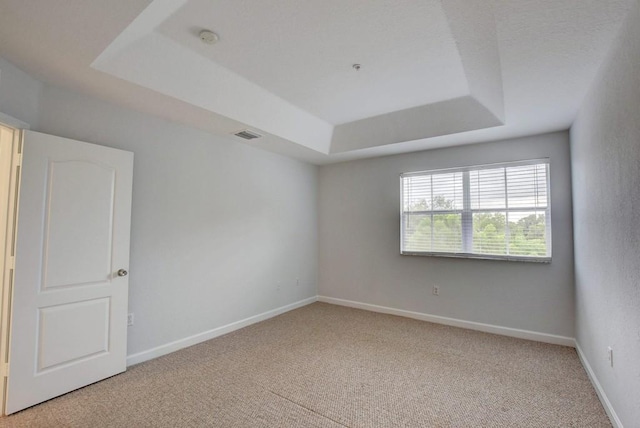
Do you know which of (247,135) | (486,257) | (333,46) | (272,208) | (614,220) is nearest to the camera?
(614,220)

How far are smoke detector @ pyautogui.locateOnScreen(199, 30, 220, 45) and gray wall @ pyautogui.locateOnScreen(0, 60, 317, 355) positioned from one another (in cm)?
124

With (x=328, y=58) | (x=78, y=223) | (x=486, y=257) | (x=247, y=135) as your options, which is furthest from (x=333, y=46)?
(x=486, y=257)

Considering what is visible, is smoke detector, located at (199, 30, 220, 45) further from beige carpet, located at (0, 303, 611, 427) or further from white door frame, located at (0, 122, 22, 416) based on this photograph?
beige carpet, located at (0, 303, 611, 427)

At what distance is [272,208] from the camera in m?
4.57

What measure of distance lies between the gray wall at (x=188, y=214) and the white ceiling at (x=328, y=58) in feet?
0.68

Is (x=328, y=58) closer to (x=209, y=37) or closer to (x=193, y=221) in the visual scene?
(x=209, y=37)

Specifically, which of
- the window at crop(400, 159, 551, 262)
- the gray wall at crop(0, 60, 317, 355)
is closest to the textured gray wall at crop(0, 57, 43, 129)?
the gray wall at crop(0, 60, 317, 355)

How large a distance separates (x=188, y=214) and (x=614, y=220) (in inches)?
146

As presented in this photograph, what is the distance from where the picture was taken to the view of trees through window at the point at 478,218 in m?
3.60

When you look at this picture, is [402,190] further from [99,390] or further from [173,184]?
[99,390]

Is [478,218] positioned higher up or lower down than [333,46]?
lower down

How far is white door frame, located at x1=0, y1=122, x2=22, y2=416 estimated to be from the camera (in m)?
2.14

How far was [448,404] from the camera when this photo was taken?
2.28 metres

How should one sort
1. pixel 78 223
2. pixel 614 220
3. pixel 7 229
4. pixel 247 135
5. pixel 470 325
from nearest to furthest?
pixel 614 220, pixel 7 229, pixel 78 223, pixel 247 135, pixel 470 325
